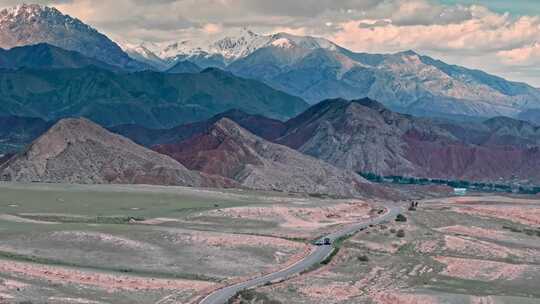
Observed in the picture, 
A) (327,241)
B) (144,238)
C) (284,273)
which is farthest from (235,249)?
(327,241)

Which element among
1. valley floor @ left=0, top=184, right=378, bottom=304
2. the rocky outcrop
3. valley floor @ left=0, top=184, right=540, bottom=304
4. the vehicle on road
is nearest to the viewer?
A: valley floor @ left=0, top=184, right=378, bottom=304

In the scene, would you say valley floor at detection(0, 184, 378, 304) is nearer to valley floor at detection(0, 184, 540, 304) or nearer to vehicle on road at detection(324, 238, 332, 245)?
valley floor at detection(0, 184, 540, 304)

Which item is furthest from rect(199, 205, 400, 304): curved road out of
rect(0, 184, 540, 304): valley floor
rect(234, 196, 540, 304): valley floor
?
rect(234, 196, 540, 304): valley floor

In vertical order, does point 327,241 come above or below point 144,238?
below

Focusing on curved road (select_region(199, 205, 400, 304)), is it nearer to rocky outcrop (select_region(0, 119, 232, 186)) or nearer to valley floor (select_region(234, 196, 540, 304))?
valley floor (select_region(234, 196, 540, 304))

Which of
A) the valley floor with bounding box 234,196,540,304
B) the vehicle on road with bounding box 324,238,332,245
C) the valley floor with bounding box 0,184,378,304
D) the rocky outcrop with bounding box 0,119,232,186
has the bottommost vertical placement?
the valley floor with bounding box 234,196,540,304

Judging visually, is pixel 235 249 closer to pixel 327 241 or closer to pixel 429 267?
pixel 327 241

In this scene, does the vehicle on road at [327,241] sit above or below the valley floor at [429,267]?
above

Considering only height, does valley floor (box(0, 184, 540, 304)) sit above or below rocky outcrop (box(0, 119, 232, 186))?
below

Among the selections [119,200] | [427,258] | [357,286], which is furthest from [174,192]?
[357,286]

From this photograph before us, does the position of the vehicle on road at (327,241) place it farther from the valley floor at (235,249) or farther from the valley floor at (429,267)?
the valley floor at (429,267)

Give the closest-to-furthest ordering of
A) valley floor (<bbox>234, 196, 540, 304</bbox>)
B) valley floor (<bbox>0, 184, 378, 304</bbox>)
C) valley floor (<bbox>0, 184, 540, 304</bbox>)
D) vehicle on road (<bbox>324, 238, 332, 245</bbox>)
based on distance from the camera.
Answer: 1. valley floor (<bbox>0, 184, 378, 304</bbox>)
2. valley floor (<bbox>0, 184, 540, 304</bbox>)
3. valley floor (<bbox>234, 196, 540, 304</bbox>)
4. vehicle on road (<bbox>324, 238, 332, 245</bbox>)

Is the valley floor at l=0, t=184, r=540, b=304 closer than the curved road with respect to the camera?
No

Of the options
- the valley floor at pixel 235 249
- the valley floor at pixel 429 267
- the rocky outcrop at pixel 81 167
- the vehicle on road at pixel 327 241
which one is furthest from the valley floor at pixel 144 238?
the rocky outcrop at pixel 81 167
